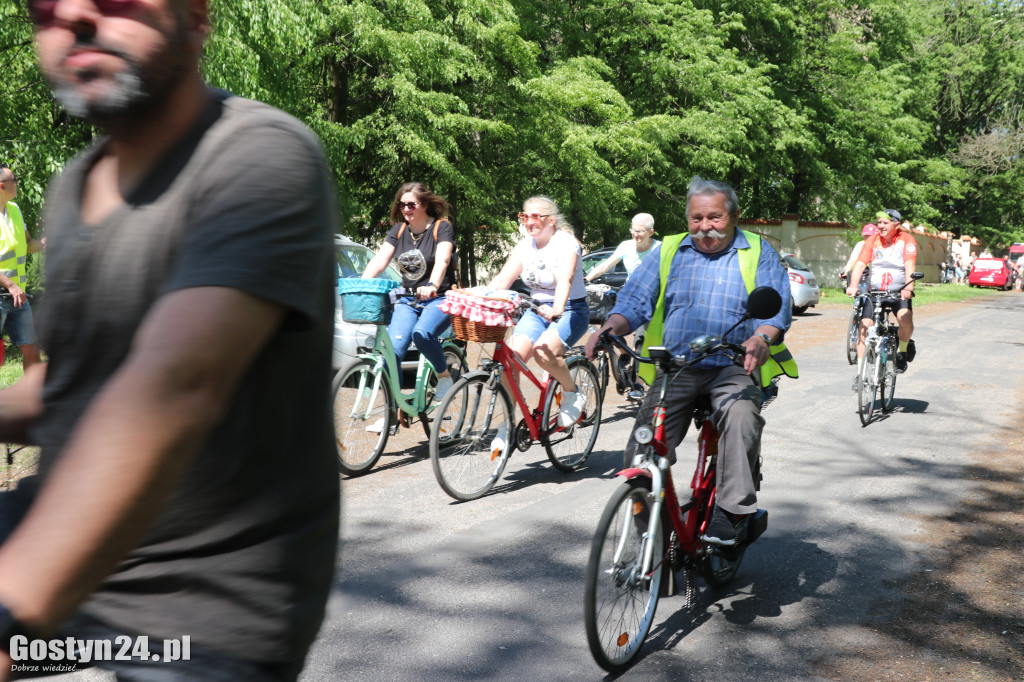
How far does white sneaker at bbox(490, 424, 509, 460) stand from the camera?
6234 millimetres

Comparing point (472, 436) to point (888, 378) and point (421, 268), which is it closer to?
point (421, 268)

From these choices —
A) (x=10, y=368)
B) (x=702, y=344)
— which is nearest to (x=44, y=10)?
(x=702, y=344)

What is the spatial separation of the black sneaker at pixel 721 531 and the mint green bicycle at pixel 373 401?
112 inches

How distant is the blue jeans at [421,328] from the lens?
22.3 feet

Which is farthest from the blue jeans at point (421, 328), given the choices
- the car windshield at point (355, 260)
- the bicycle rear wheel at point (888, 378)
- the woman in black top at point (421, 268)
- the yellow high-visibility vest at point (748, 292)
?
the bicycle rear wheel at point (888, 378)

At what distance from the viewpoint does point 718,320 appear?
4414 mm

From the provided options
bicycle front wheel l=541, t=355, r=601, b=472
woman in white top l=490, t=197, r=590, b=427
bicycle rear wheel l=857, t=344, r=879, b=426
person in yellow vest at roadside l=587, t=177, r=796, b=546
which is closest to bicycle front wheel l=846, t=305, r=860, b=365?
bicycle rear wheel l=857, t=344, r=879, b=426

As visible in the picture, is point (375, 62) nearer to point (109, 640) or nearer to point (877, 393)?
point (877, 393)

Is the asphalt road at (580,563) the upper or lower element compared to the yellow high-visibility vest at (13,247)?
lower

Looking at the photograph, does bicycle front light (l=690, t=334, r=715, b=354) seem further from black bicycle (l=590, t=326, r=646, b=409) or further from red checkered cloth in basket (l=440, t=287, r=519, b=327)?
black bicycle (l=590, t=326, r=646, b=409)

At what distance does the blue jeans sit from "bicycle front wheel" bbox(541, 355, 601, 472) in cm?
89

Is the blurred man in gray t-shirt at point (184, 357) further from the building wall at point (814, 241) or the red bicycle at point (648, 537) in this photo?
the building wall at point (814, 241)

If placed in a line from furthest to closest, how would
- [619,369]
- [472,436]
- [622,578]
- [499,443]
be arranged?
[619,369], [499,443], [472,436], [622,578]

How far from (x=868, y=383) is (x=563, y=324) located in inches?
157
